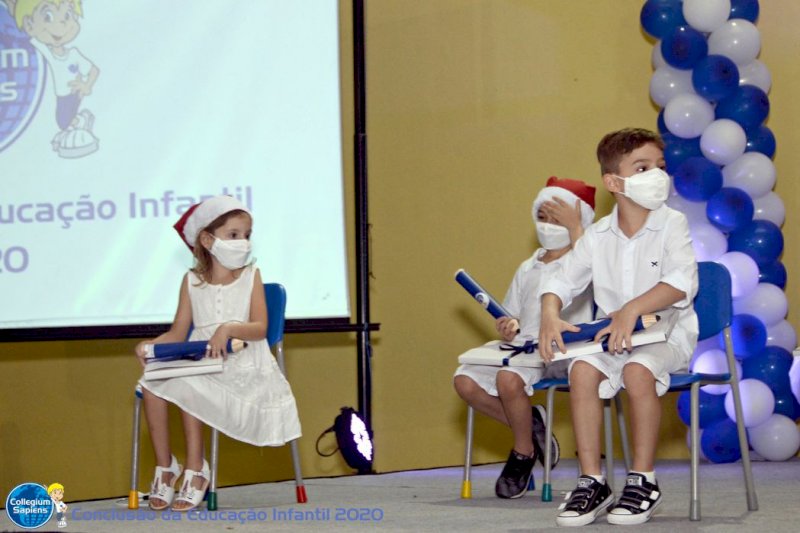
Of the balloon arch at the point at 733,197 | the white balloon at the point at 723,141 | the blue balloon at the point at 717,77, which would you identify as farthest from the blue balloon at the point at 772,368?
the blue balloon at the point at 717,77

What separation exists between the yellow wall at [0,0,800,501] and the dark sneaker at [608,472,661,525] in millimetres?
2204

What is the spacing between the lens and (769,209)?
4.35m

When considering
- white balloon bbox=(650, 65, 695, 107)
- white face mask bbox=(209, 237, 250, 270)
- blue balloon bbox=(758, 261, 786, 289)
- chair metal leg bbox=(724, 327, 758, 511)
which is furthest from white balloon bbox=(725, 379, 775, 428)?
white face mask bbox=(209, 237, 250, 270)

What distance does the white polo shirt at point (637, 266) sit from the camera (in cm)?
266

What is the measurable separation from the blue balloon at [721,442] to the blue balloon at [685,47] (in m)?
1.47

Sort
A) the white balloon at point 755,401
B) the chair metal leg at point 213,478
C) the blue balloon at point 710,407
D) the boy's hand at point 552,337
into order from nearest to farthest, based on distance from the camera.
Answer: the boy's hand at point 552,337, the chair metal leg at point 213,478, the white balloon at point 755,401, the blue balloon at point 710,407

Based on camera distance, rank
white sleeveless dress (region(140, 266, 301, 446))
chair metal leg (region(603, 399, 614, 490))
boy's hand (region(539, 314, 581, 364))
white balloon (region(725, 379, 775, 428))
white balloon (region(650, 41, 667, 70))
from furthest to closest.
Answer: white balloon (region(650, 41, 667, 70)), white balloon (region(725, 379, 775, 428)), white sleeveless dress (region(140, 266, 301, 446)), chair metal leg (region(603, 399, 614, 490)), boy's hand (region(539, 314, 581, 364))

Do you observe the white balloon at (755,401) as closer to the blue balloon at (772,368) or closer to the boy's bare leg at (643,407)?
the blue balloon at (772,368)

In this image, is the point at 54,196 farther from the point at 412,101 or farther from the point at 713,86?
the point at 713,86

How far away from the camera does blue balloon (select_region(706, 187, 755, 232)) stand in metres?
4.17

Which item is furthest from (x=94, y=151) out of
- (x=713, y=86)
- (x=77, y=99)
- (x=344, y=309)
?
(x=713, y=86)

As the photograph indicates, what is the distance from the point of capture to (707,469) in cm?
399
